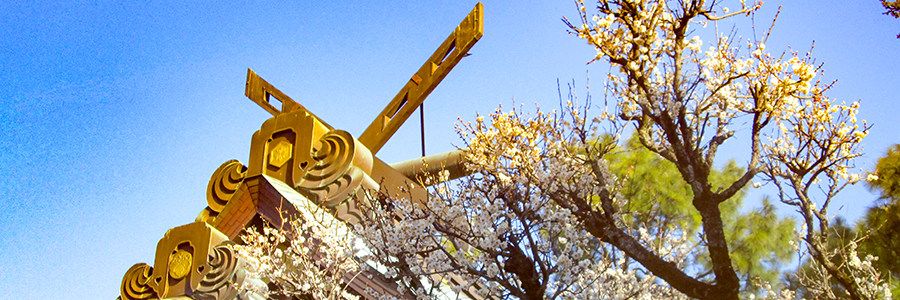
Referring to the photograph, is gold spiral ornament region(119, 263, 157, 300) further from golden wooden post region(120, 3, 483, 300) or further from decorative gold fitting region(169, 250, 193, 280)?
decorative gold fitting region(169, 250, 193, 280)

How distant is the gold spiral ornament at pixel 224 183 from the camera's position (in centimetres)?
784

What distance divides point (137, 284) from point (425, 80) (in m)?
4.67

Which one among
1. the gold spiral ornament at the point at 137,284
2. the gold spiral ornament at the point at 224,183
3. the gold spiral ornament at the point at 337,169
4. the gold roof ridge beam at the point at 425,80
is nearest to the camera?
the gold spiral ornament at the point at 337,169

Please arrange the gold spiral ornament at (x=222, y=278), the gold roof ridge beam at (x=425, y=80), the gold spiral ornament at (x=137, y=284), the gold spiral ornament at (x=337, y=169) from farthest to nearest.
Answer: the gold roof ridge beam at (x=425, y=80) < the gold spiral ornament at (x=137, y=284) < the gold spiral ornament at (x=337, y=169) < the gold spiral ornament at (x=222, y=278)

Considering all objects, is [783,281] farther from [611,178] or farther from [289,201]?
[289,201]

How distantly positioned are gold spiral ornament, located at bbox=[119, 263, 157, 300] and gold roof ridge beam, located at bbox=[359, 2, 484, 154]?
332cm

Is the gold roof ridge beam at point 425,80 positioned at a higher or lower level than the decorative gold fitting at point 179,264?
higher

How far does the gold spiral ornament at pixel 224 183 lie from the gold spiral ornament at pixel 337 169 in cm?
111

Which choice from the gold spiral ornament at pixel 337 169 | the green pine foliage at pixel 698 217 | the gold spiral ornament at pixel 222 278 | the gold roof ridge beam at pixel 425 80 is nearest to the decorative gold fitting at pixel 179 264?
the gold spiral ornament at pixel 222 278

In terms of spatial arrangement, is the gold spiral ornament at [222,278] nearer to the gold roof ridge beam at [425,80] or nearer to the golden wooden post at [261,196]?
the golden wooden post at [261,196]

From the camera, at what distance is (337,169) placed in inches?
283

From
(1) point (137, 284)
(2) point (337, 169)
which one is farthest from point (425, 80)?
(1) point (137, 284)

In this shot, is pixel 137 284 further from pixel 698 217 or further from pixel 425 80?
pixel 698 217

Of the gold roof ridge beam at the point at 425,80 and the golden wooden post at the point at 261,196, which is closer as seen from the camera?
the golden wooden post at the point at 261,196
